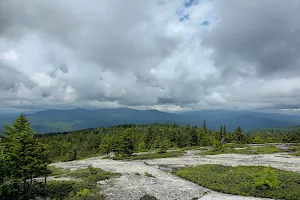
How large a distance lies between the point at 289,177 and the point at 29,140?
39.0 m

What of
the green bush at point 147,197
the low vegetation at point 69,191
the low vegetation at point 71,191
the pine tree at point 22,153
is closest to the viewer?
the pine tree at point 22,153

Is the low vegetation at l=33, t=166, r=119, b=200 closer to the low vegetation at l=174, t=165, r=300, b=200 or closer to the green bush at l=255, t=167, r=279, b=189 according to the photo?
the low vegetation at l=174, t=165, r=300, b=200

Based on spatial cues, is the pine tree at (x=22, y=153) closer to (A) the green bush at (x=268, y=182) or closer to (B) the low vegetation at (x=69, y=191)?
(B) the low vegetation at (x=69, y=191)

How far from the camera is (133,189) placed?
32.0 metres

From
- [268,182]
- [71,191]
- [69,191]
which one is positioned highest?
[268,182]

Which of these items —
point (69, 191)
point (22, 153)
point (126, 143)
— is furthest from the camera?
point (126, 143)

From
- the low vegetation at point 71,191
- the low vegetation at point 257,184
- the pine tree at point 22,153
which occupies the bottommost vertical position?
the low vegetation at point 71,191

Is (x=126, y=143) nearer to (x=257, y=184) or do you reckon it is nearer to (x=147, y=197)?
(x=147, y=197)

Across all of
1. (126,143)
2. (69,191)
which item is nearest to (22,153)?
(69,191)

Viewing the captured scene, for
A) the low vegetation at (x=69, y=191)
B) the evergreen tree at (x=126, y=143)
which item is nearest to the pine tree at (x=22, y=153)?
the low vegetation at (x=69, y=191)

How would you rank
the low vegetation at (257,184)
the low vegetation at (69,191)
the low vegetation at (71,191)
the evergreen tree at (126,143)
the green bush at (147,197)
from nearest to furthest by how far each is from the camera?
the low vegetation at (257,184) < the green bush at (147,197) < the low vegetation at (69,191) < the low vegetation at (71,191) < the evergreen tree at (126,143)

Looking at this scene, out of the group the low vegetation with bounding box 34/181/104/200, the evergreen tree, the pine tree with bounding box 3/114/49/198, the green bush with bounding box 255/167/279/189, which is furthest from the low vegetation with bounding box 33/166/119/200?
the evergreen tree

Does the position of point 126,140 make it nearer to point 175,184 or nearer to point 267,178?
point 175,184

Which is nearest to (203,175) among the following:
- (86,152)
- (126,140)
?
(126,140)
